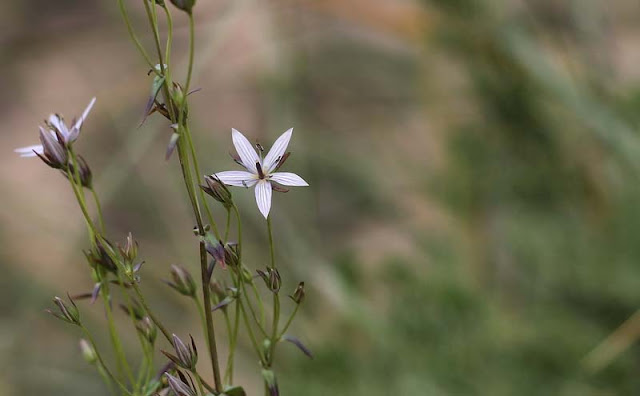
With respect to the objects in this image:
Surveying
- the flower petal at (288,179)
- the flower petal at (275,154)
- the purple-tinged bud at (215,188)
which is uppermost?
the flower petal at (275,154)

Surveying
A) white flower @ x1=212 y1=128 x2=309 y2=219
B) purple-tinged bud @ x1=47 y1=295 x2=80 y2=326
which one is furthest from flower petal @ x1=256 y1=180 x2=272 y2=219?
purple-tinged bud @ x1=47 y1=295 x2=80 y2=326

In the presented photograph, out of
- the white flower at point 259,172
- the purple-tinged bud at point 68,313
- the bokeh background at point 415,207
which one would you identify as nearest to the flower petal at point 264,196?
the white flower at point 259,172

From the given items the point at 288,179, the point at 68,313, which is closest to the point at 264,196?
the point at 288,179

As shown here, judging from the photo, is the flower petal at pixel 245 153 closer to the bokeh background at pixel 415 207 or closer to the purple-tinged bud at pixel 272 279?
the purple-tinged bud at pixel 272 279

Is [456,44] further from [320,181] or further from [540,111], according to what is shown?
[320,181]

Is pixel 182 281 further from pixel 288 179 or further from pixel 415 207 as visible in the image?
pixel 415 207
